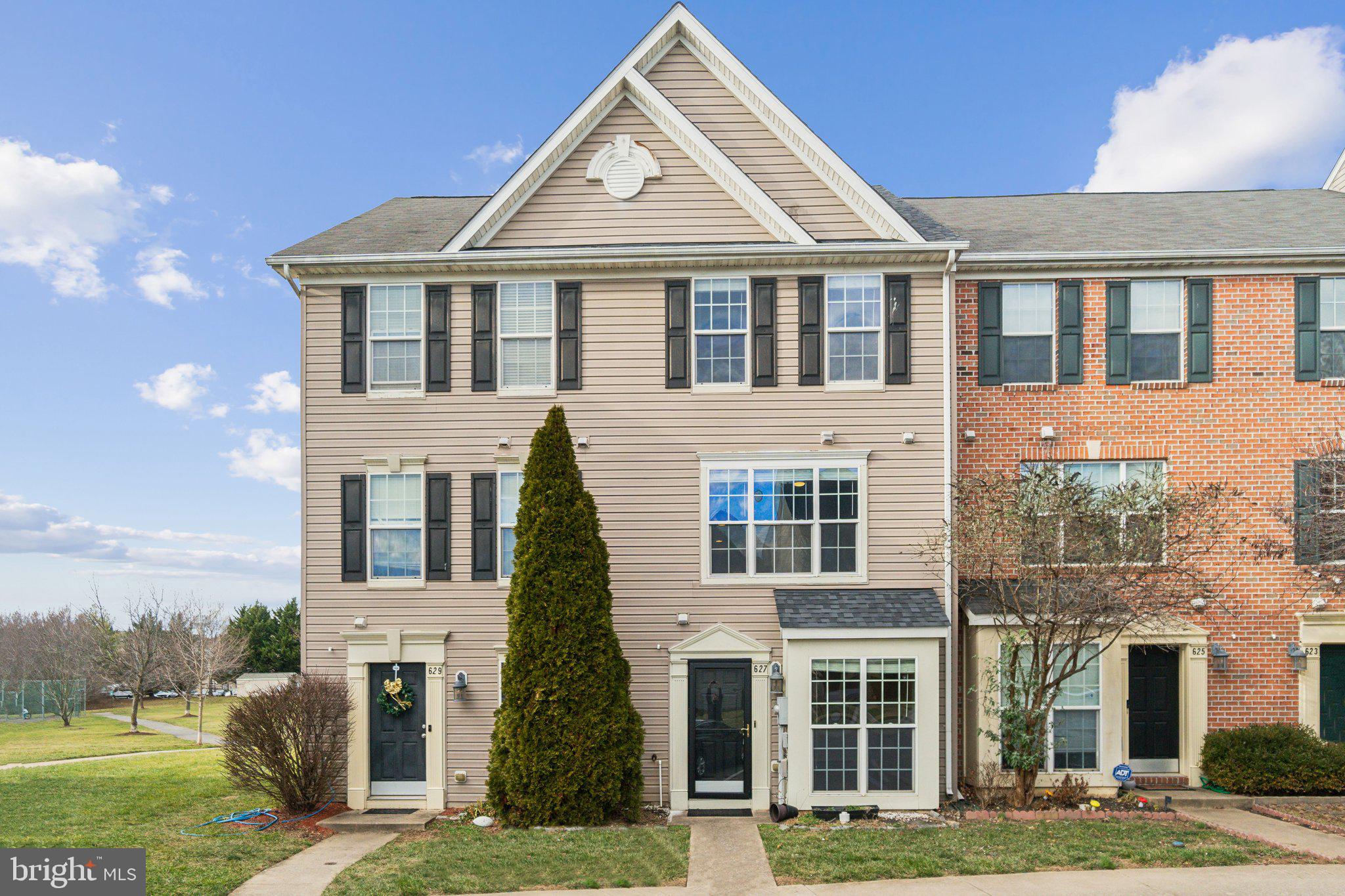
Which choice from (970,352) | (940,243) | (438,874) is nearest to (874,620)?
(970,352)

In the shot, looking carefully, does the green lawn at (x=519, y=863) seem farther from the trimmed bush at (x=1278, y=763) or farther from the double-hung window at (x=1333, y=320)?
the double-hung window at (x=1333, y=320)

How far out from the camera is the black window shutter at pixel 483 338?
1249cm

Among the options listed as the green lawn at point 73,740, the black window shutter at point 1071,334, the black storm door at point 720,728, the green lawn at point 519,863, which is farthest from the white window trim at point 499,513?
the green lawn at point 73,740

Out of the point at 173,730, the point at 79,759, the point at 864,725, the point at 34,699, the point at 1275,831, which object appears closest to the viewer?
the point at 1275,831

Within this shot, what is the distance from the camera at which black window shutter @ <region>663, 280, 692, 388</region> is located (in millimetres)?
12398

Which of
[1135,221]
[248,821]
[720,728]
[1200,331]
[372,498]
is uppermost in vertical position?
[1135,221]

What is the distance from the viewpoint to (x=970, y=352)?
1286cm

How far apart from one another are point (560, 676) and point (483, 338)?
5.14 meters

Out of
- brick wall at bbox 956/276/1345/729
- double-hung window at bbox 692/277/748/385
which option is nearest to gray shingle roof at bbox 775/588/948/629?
brick wall at bbox 956/276/1345/729

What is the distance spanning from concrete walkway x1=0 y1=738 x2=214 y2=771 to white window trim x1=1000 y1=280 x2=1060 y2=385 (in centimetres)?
2120

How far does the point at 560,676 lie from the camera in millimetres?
10727

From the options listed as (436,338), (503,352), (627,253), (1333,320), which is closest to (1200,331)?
(1333,320)

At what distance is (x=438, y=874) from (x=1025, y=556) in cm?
784

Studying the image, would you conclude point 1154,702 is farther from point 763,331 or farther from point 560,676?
point 560,676
